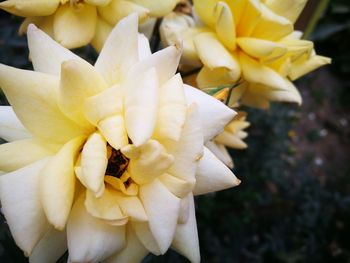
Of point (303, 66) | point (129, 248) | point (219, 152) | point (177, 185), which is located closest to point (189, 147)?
point (177, 185)

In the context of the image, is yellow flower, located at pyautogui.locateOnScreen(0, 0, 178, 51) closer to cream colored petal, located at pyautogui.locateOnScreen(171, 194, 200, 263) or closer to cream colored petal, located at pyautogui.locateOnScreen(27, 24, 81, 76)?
cream colored petal, located at pyautogui.locateOnScreen(27, 24, 81, 76)

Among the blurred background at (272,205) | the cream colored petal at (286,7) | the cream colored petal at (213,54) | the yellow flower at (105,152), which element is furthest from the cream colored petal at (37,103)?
the blurred background at (272,205)

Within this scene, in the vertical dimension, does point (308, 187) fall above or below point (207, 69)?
below

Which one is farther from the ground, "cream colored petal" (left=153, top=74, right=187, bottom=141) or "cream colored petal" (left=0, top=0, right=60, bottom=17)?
"cream colored petal" (left=0, top=0, right=60, bottom=17)

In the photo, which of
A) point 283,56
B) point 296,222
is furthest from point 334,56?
point 283,56

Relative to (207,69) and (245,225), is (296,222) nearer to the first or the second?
(245,225)

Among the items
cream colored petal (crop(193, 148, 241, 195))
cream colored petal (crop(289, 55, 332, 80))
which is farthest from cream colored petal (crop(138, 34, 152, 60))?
cream colored petal (crop(289, 55, 332, 80))
